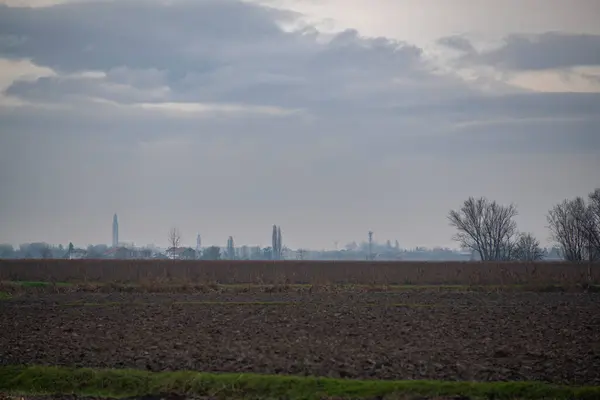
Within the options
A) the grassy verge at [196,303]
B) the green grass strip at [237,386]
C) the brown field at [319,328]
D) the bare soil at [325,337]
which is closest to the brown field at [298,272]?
the brown field at [319,328]

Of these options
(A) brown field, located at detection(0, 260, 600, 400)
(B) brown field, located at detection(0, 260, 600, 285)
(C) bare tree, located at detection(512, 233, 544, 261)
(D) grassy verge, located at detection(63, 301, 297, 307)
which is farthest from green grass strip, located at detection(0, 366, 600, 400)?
(C) bare tree, located at detection(512, 233, 544, 261)

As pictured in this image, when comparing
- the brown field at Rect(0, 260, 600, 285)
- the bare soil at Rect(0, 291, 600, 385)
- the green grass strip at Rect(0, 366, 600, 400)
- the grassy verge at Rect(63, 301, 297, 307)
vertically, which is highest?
the brown field at Rect(0, 260, 600, 285)

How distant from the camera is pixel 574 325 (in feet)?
99.0

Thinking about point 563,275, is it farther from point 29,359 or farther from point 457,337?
point 29,359

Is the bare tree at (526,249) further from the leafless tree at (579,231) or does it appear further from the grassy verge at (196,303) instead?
the grassy verge at (196,303)

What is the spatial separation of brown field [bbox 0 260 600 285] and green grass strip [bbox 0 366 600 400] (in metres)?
35.4

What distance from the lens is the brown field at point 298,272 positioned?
60.9 meters

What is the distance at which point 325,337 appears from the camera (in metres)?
28.1

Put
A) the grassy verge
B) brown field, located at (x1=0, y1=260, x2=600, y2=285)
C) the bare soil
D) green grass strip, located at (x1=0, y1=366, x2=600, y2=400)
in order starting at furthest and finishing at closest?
brown field, located at (x1=0, y1=260, x2=600, y2=285) → the grassy verge → the bare soil → green grass strip, located at (x1=0, y1=366, x2=600, y2=400)

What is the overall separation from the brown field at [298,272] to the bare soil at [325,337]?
18.0 metres

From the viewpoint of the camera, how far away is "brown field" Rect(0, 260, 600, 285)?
60.9 meters

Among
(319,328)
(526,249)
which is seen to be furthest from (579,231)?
(319,328)

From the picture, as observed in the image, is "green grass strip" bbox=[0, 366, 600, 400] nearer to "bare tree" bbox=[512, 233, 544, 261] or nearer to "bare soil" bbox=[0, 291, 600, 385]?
"bare soil" bbox=[0, 291, 600, 385]

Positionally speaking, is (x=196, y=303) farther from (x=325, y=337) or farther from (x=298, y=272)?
(x=298, y=272)
